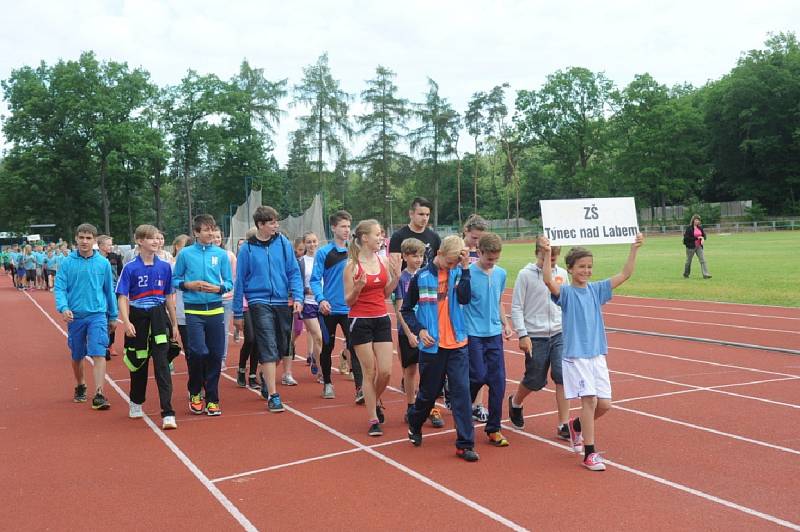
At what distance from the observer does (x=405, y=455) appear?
5879 millimetres

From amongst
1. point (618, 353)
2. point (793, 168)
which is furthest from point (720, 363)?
point (793, 168)

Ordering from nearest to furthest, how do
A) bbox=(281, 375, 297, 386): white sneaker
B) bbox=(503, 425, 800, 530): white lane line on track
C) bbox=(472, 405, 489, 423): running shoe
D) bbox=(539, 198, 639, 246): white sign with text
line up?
bbox=(503, 425, 800, 530): white lane line on track
bbox=(539, 198, 639, 246): white sign with text
bbox=(472, 405, 489, 423): running shoe
bbox=(281, 375, 297, 386): white sneaker

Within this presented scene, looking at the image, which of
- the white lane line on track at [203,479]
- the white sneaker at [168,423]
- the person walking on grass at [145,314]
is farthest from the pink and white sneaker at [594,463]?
the person walking on grass at [145,314]

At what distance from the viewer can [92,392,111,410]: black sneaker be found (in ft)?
26.1

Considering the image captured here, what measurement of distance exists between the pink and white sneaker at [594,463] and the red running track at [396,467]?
0.19 feet

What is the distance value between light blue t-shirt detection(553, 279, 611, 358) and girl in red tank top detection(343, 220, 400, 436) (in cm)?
163

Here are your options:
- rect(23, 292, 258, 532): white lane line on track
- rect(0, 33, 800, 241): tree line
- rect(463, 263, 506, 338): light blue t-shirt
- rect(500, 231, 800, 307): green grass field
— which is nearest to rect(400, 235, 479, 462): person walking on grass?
rect(463, 263, 506, 338): light blue t-shirt

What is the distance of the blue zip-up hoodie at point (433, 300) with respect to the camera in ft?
19.4

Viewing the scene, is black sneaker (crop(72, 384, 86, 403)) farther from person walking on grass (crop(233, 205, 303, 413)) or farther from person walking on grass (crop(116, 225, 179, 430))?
person walking on grass (crop(233, 205, 303, 413))

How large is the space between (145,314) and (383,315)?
7.77 ft

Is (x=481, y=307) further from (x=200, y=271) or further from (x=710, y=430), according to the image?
(x=200, y=271)

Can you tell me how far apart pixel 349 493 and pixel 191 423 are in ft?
9.11

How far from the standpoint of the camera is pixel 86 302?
8.05 meters

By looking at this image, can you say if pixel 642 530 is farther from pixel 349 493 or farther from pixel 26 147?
pixel 26 147
